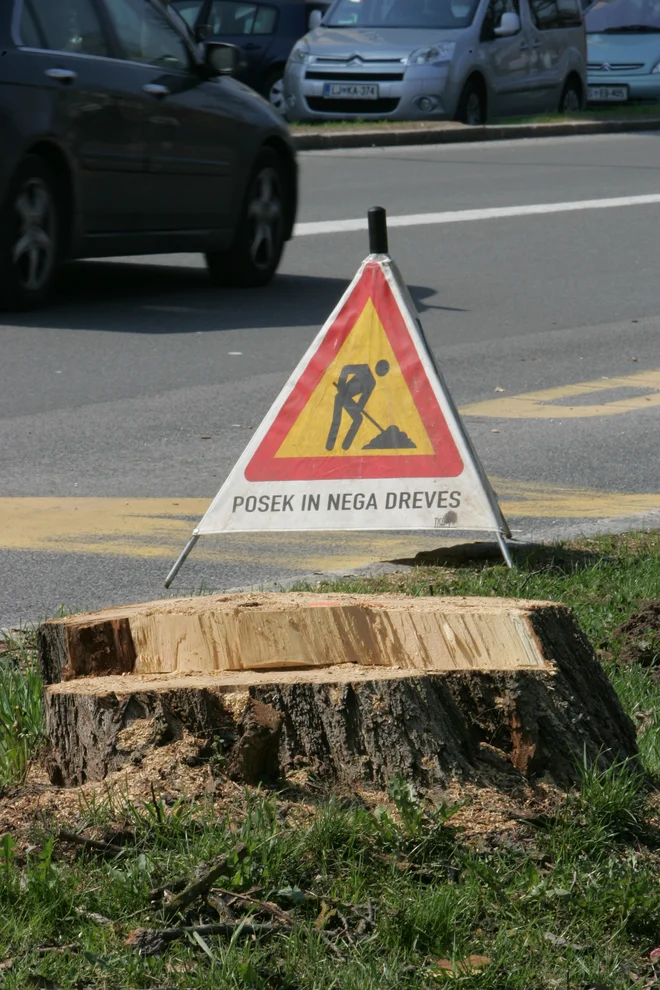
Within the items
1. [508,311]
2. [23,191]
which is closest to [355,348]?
[23,191]

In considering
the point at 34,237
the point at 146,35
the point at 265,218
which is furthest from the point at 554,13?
the point at 34,237

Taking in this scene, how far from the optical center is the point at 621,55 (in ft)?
94.5

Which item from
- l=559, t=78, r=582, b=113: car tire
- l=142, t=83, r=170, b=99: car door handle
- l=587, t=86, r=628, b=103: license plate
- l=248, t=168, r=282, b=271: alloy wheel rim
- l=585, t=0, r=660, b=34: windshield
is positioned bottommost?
l=587, t=86, r=628, b=103: license plate

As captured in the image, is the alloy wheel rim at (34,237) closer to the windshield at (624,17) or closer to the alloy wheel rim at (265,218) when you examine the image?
the alloy wheel rim at (265,218)

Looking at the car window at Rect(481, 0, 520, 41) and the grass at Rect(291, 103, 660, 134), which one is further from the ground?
the car window at Rect(481, 0, 520, 41)

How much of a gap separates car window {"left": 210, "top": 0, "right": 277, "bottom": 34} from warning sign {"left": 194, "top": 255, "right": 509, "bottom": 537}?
20967 mm

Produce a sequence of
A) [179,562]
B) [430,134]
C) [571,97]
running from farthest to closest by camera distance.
Result: 1. [571,97]
2. [430,134]
3. [179,562]

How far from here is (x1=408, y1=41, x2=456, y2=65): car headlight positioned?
22781 millimetres

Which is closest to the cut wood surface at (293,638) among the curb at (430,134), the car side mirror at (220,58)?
the car side mirror at (220,58)

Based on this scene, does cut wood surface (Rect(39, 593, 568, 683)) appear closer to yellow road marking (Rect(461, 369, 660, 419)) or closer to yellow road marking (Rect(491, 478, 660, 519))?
yellow road marking (Rect(491, 478, 660, 519))

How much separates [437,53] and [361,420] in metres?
18.4

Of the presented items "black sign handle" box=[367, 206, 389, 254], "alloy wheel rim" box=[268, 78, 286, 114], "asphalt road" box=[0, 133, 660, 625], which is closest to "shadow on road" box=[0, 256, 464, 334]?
"asphalt road" box=[0, 133, 660, 625]

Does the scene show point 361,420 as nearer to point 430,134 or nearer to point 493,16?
point 430,134

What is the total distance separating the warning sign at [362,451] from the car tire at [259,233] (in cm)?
654
